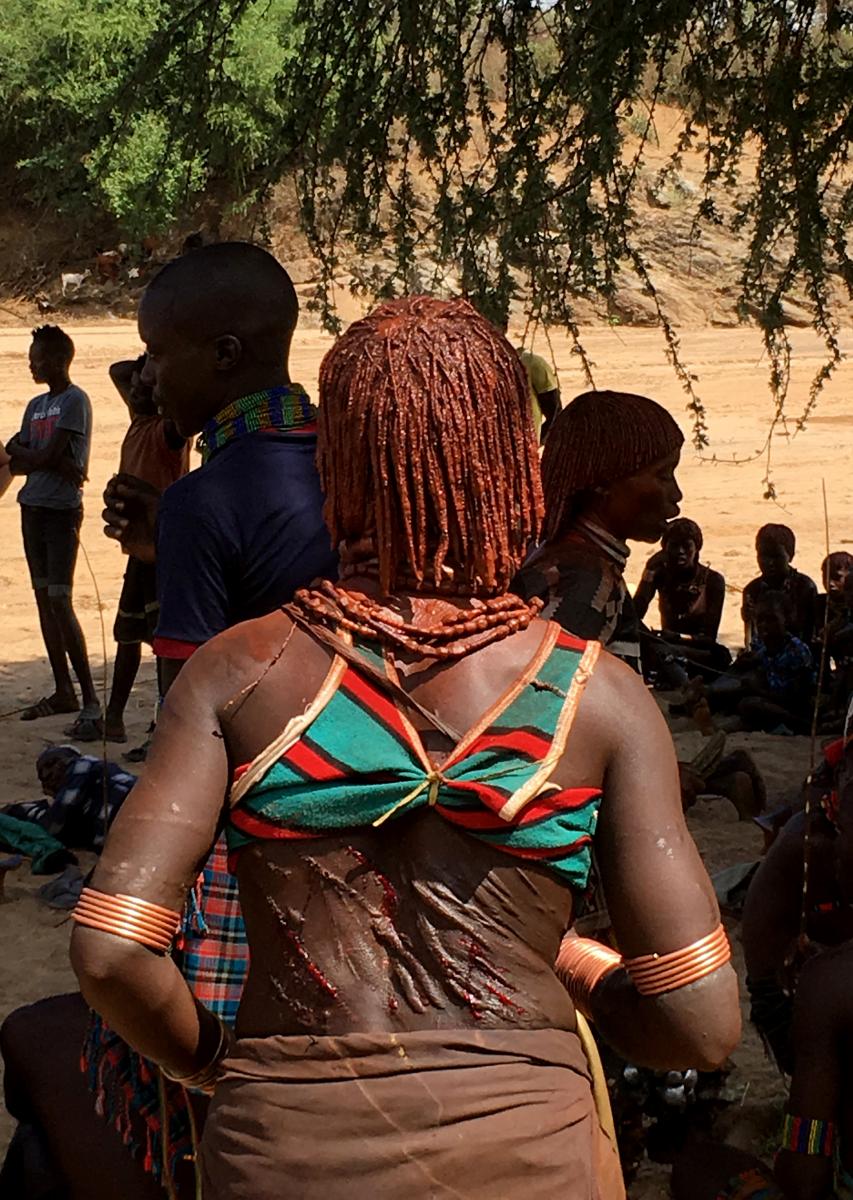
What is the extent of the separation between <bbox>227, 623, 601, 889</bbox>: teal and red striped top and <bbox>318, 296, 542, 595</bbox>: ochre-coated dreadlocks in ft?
0.51

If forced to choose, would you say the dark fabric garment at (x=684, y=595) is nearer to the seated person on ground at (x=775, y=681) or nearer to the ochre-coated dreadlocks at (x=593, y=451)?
the seated person on ground at (x=775, y=681)

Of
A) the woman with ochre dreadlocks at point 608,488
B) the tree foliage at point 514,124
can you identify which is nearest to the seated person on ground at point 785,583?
the tree foliage at point 514,124

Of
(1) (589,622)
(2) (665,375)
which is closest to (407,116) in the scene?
(1) (589,622)

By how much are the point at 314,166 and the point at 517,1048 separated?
159 inches

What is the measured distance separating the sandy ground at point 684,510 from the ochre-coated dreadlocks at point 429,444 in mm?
1187

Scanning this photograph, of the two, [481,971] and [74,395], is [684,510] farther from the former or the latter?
[481,971]

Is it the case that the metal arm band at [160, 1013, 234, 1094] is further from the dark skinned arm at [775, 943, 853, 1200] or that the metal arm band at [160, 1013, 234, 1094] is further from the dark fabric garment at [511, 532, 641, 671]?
the dark fabric garment at [511, 532, 641, 671]

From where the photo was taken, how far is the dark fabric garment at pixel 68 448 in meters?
7.83

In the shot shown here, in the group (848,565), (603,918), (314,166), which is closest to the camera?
(603,918)

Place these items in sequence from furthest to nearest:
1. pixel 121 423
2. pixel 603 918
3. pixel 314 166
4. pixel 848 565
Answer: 1. pixel 121 423
2. pixel 848 565
3. pixel 314 166
4. pixel 603 918

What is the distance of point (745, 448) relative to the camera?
1623cm

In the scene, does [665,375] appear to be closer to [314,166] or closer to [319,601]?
[314,166]

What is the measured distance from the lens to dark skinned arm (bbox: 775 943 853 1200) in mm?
2834

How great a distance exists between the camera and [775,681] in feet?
25.3
